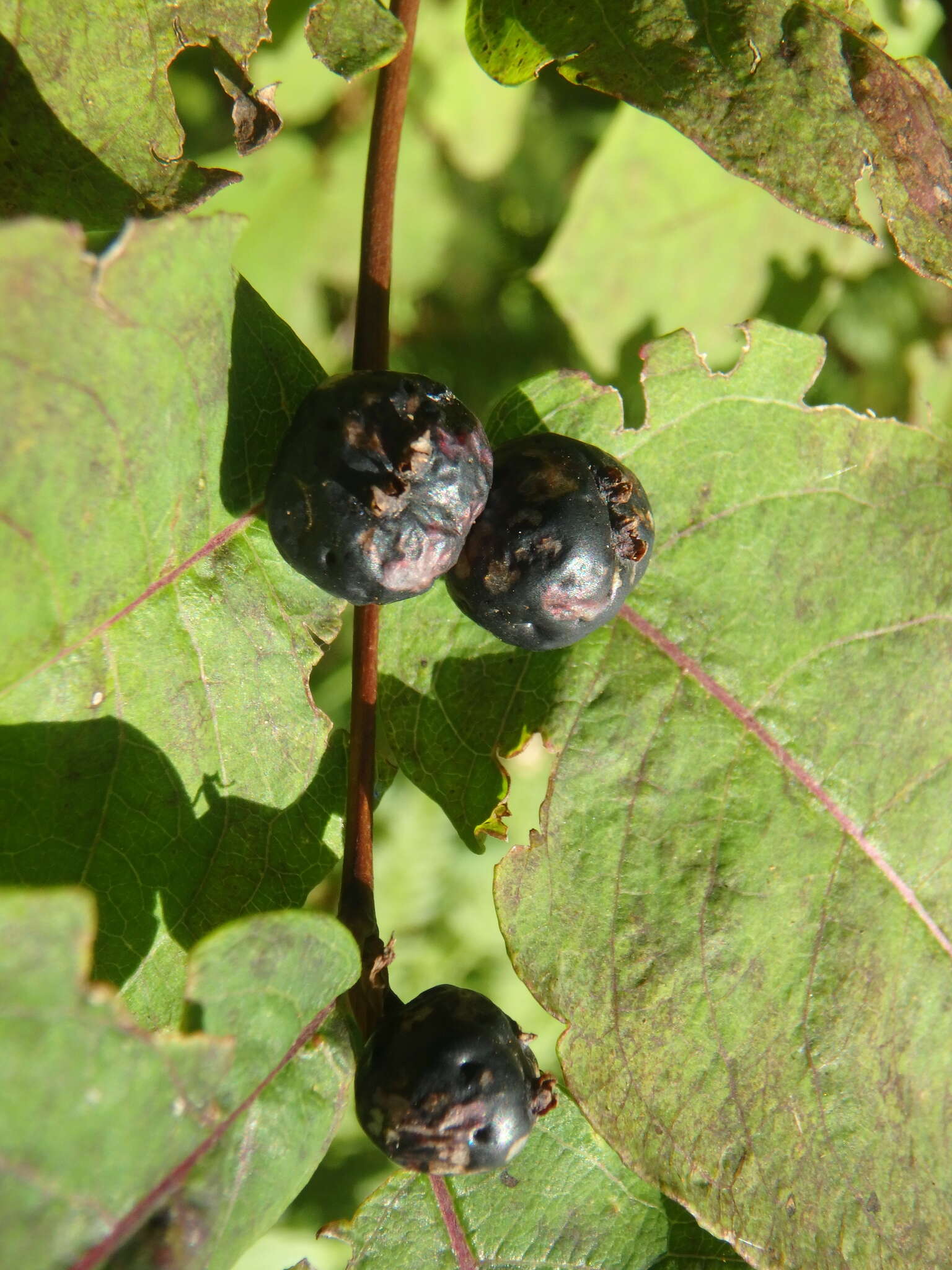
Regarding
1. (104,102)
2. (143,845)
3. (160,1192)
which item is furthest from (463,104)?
(160,1192)

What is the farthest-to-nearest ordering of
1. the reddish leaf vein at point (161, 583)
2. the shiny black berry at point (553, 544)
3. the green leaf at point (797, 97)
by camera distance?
the green leaf at point (797, 97), the shiny black berry at point (553, 544), the reddish leaf vein at point (161, 583)

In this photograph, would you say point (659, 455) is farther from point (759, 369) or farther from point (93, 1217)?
point (93, 1217)

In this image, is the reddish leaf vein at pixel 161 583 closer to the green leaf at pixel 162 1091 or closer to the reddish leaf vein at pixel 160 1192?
the green leaf at pixel 162 1091

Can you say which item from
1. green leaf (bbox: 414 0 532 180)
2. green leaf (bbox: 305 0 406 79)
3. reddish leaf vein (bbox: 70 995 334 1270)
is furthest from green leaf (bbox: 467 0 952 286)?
reddish leaf vein (bbox: 70 995 334 1270)

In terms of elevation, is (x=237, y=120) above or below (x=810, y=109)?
below

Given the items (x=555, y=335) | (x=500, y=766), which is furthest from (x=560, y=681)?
(x=555, y=335)

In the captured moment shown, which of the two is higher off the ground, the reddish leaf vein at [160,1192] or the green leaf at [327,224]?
the green leaf at [327,224]

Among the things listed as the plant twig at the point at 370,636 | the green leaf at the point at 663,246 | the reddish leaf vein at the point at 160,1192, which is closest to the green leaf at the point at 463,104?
the green leaf at the point at 663,246
